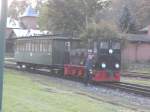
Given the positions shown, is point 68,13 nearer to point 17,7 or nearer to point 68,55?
point 17,7

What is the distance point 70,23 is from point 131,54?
9527 millimetres

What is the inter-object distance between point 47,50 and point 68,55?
239 centimetres

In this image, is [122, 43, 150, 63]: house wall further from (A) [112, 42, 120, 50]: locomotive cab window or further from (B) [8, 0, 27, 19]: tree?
(A) [112, 42, 120, 50]: locomotive cab window

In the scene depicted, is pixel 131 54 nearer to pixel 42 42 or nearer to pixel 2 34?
pixel 42 42

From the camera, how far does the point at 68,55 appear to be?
94.9ft

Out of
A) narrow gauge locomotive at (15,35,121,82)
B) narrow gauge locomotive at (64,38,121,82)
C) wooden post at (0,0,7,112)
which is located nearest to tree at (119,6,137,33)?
narrow gauge locomotive at (15,35,121,82)

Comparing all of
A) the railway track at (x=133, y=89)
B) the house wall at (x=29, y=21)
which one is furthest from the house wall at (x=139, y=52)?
the house wall at (x=29, y=21)

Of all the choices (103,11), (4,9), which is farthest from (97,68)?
(103,11)

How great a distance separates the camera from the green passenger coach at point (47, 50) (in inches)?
1158

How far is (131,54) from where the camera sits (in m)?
58.5

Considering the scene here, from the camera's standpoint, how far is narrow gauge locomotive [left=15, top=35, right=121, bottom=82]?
80.3ft

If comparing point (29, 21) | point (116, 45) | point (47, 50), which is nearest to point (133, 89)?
point (116, 45)

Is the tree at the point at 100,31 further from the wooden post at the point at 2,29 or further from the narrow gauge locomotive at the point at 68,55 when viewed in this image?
the wooden post at the point at 2,29

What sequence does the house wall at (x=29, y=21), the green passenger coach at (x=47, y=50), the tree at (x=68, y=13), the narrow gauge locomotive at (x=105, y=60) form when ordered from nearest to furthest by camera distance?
the narrow gauge locomotive at (x=105, y=60) → the green passenger coach at (x=47, y=50) → the tree at (x=68, y=13) → the house wall at (x=29, y=21)
